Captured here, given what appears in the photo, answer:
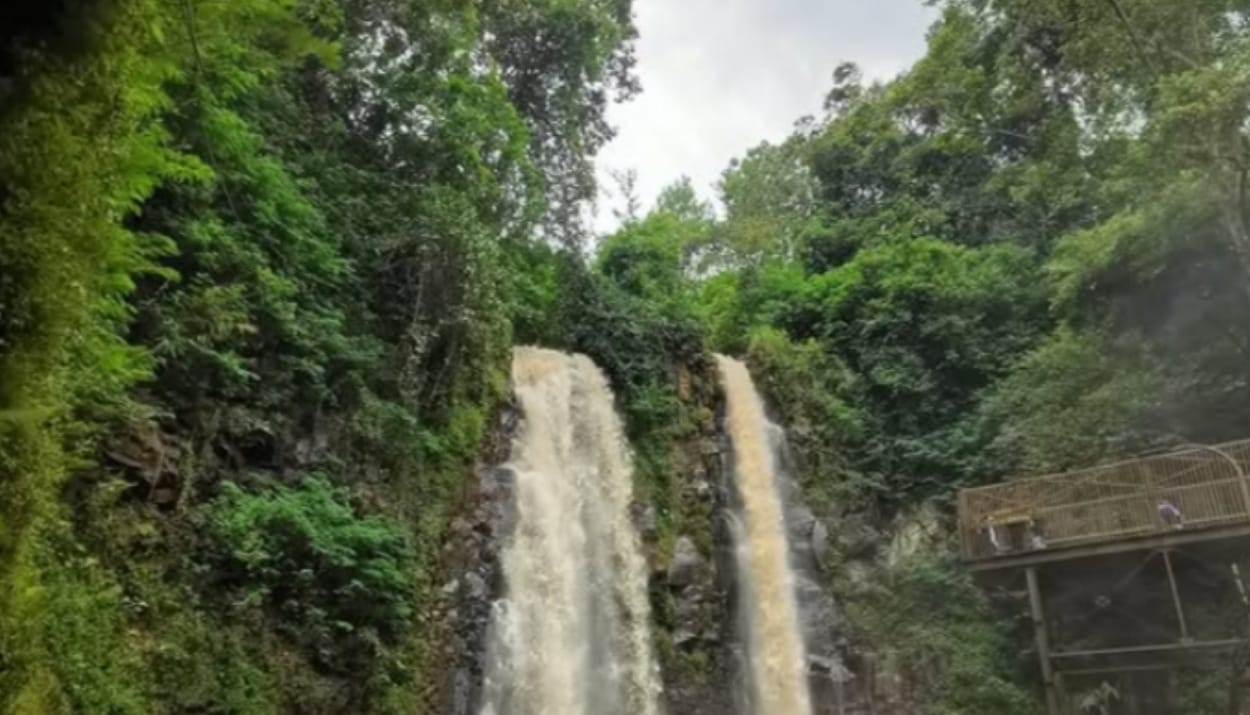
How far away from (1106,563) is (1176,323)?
437 centimetres

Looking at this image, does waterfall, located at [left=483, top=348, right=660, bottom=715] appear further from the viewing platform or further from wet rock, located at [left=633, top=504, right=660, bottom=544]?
the viewing platform

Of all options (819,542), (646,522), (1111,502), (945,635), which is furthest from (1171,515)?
(646,522)

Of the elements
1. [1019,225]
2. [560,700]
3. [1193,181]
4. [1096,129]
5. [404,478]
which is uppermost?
[1019,225]

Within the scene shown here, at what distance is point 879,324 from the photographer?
63.4 feet

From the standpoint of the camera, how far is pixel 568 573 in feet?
41.3

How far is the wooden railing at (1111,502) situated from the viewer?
40.0 ft

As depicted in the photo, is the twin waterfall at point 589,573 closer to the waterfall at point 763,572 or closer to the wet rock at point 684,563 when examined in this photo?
the waterfall at point 763,572

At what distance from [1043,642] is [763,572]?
4.26 meters

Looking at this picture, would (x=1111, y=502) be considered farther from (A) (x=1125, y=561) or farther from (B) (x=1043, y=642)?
(B) (x=1043, y=642)

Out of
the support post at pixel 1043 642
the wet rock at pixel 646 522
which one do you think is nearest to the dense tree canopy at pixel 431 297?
the wet rock at pixel 646 522

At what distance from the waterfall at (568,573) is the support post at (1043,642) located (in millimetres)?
5789

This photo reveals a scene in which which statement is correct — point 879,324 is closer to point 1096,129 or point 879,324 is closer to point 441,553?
point 1096,129

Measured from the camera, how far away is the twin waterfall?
11578 mm

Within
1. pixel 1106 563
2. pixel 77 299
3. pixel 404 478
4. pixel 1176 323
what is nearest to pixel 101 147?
pixel 77 299
